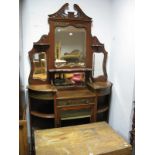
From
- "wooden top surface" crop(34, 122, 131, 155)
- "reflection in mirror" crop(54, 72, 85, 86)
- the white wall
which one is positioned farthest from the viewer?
"reflection in mirror" crop(54, 72, 85, 86)

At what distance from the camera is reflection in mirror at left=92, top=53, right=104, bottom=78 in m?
2.81

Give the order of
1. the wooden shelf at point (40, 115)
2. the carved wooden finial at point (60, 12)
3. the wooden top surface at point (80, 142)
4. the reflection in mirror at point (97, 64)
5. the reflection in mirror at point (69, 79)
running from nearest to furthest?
1. the wooden top surface at point (80, 142)
2. the wooden shelf at point (40, 115)
3. the carved wooden finial at point (60, 12)
4. the reflection in mirror at point (69, 79)
5. the reflection in mirror at point (97, 64)

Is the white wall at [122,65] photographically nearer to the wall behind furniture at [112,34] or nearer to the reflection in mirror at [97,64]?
the wall behind furniture at [112,34]

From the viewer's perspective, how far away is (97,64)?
2840 mm

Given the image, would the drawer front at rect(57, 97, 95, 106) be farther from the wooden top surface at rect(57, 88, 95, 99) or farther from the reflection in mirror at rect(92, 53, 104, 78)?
the reflection in mirror at rect(92, 53, 104, 78)

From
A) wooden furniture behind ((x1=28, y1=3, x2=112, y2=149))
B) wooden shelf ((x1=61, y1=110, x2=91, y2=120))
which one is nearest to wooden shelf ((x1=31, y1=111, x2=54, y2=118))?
wooden furniture behind ((x1=28, y1=3, x2=112, y2=149))

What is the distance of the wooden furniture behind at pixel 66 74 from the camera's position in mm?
2430

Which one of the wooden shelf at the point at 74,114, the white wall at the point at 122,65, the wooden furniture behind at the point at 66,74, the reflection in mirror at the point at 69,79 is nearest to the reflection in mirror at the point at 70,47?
the wooden furniture behind at the point at 66,74

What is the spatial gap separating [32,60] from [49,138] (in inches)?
45.0

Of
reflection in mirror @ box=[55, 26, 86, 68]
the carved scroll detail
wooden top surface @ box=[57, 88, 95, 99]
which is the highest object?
the carved scroll detail

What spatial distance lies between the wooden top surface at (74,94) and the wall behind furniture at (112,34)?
45 centimetres

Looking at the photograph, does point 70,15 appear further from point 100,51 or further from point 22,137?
point 22,137
